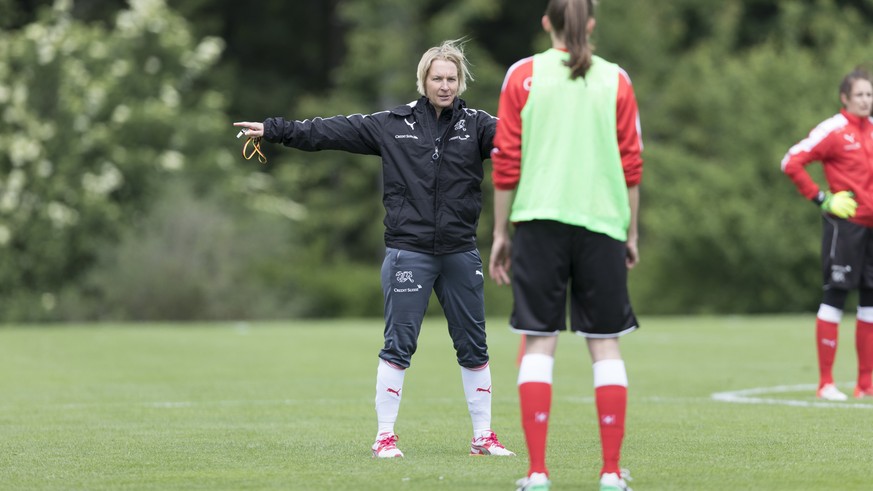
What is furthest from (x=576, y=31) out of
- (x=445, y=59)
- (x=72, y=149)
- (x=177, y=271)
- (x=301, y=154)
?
(x=301, y=154)

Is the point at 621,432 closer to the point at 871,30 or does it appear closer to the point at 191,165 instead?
the point at 191,165

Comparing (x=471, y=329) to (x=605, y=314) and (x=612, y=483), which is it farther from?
(x=612, y=483)

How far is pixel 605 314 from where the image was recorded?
6.34m

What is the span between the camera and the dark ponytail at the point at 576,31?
623cm

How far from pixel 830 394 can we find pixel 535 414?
5095 millimetres

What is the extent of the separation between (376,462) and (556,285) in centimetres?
170

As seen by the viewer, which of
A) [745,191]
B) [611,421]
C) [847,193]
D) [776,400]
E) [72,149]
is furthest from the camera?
[745,191]

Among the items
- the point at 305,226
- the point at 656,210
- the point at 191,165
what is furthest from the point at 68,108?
the point at 656,210

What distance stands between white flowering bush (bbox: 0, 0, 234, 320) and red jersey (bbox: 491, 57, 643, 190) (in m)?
28.0

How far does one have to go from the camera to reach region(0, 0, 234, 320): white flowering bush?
111 feet

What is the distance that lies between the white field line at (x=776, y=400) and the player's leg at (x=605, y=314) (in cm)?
426

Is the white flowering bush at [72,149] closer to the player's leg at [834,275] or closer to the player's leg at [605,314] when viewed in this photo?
the player's leg at [834,275]

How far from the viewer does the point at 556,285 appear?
20.9 feet

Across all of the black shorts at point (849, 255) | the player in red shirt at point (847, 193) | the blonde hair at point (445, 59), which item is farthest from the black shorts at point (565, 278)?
the black shorts at point (849, 255)
